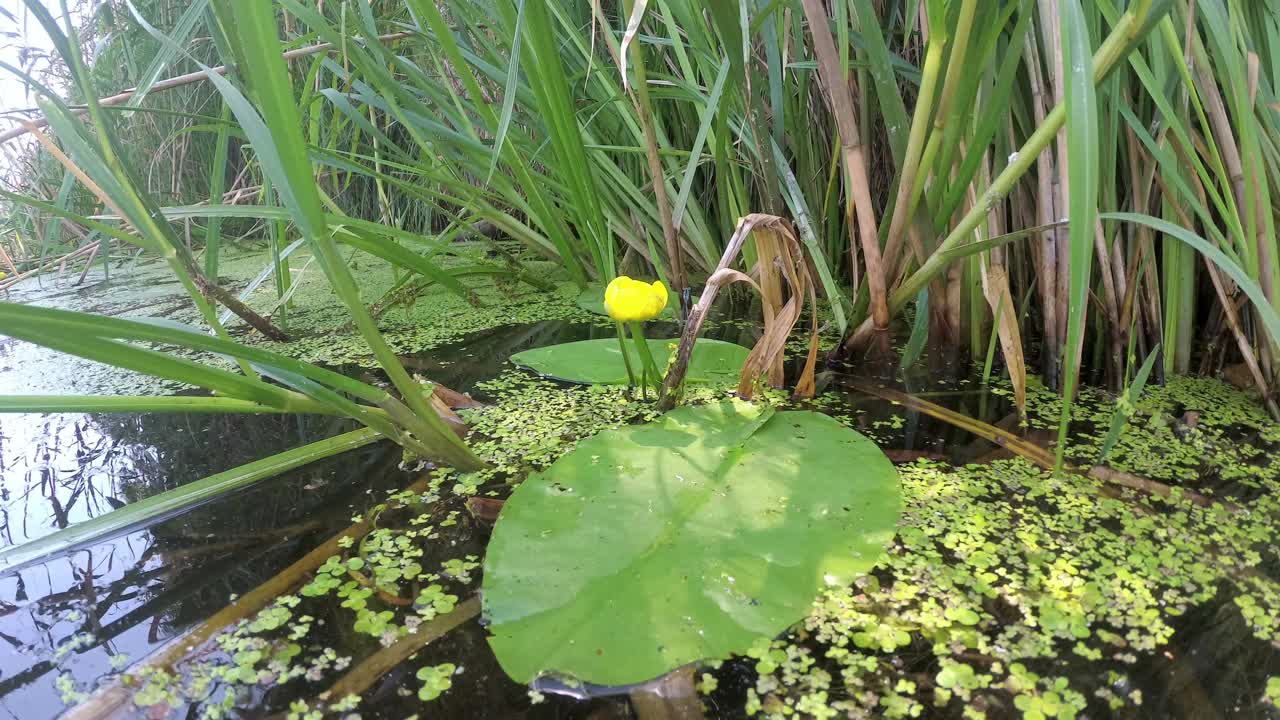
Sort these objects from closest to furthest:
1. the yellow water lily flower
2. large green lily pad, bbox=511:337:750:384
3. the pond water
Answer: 1. the pond water
2. the yellow water lily flower
3. large green lily pad, bbox=511:337:750:384

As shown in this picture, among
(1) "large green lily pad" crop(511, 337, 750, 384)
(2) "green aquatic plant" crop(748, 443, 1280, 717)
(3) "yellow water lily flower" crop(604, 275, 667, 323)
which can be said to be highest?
(3) "yellow water lily flower" crop(604, 275, 667, 323)

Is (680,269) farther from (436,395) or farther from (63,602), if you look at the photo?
(63,602)

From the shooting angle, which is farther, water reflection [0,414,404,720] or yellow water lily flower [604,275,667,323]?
yellow water lily flower [604,275,667,323]

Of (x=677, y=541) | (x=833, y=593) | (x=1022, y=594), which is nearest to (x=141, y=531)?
(x=677, y=541)

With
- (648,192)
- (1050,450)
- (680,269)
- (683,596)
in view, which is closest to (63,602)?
(683,596)

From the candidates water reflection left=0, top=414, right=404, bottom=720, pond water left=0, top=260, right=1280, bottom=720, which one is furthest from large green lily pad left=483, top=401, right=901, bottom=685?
water reflection left=0, top=414, right=404, bottom=720

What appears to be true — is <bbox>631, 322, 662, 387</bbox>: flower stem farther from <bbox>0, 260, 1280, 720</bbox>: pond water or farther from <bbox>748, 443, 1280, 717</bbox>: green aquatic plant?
<bbox>748, 443, 1280, 717</bbox>: green aquatic plant

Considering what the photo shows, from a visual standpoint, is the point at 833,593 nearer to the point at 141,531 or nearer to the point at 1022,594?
the point at 1022,594
